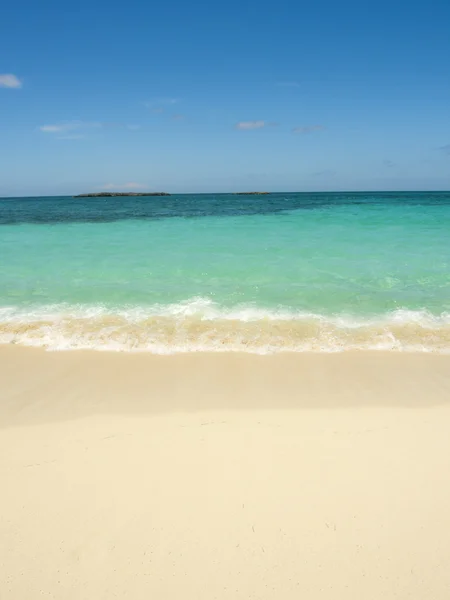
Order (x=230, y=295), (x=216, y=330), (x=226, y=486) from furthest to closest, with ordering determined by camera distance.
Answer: (x=230, y=295) → (x=216, y=330) → (x=226, y=486)

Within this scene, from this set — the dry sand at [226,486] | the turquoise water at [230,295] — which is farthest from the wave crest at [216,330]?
the dry sand at [226,486]

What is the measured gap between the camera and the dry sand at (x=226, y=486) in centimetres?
230

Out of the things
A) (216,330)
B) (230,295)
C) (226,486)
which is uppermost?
(230,295)

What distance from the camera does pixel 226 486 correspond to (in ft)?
9.56

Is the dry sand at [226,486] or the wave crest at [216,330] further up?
the wave crest at [216,330]

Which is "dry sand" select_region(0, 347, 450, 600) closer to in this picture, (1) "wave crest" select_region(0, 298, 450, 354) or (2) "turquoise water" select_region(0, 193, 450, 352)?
(1) "wave crest" select_region(0, 298, 450, 354)

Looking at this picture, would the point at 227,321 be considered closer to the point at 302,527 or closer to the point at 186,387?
the point at 186,387

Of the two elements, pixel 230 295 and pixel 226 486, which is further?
pixel 230 295


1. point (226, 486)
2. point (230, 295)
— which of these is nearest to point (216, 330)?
point (230, 295)

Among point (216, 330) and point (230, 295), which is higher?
point (230, 295)

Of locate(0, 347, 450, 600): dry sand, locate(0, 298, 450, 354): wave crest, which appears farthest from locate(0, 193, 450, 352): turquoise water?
locate(0, 347, 450, 600): dry sand

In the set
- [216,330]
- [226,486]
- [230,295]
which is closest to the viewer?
[226,486]

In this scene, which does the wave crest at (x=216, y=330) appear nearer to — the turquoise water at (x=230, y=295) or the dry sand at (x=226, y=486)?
the turquoise water at (x=230, y=295)

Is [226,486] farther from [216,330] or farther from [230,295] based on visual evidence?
[230,295]
